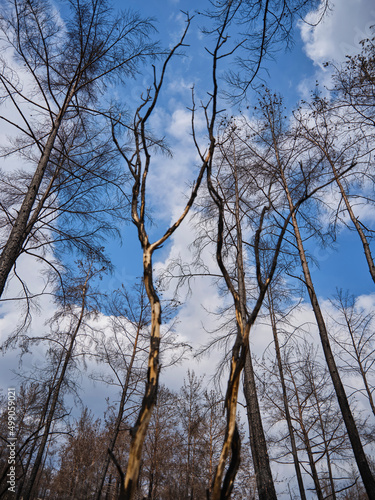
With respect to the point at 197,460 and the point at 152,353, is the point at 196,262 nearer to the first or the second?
the point at 152,353

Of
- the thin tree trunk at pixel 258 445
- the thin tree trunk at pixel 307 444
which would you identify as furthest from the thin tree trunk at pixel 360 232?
the thin tree trunk at pixel 307 444

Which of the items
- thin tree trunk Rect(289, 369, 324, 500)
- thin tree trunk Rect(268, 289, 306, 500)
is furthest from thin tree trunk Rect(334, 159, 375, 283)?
thin tree trunk Rect(289, 369, 324, 500)

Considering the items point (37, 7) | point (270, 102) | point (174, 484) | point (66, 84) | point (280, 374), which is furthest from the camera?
point (174, 484)

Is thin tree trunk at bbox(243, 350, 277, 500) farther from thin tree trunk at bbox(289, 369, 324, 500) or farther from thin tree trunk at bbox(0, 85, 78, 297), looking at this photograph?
thin tree trunk at bbox(289, 369, 324, 500)

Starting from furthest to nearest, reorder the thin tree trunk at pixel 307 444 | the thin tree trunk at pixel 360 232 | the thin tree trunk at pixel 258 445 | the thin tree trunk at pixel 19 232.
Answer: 1. the thin tree trunk at pixel 307 444
2. the thin tree trunk at pixel 360 232
3. the thin tree trunk at pixel 258 445
4. the thin tree trunk at pixel 19 232

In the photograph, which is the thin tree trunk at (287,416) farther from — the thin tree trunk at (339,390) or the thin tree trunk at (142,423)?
the thin tree trunk at (142,423)

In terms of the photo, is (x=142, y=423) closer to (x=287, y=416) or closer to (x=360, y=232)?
(x=360, y=232)

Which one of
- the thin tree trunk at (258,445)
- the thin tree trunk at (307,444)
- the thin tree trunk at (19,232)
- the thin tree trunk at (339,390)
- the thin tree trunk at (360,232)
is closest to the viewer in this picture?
the thin tree trunk at (19,232)

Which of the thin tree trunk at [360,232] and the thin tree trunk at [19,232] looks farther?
the thin tree trunk at [360,232]

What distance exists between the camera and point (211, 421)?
13.5m

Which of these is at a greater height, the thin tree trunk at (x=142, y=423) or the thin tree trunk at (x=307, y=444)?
the thin tree trunk at (x=307, y=444)

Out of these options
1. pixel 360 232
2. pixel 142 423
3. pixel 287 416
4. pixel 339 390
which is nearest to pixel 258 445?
pixel 339 390

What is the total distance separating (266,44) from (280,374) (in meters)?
10.9

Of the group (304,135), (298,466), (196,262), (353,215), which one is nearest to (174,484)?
(298,466)
